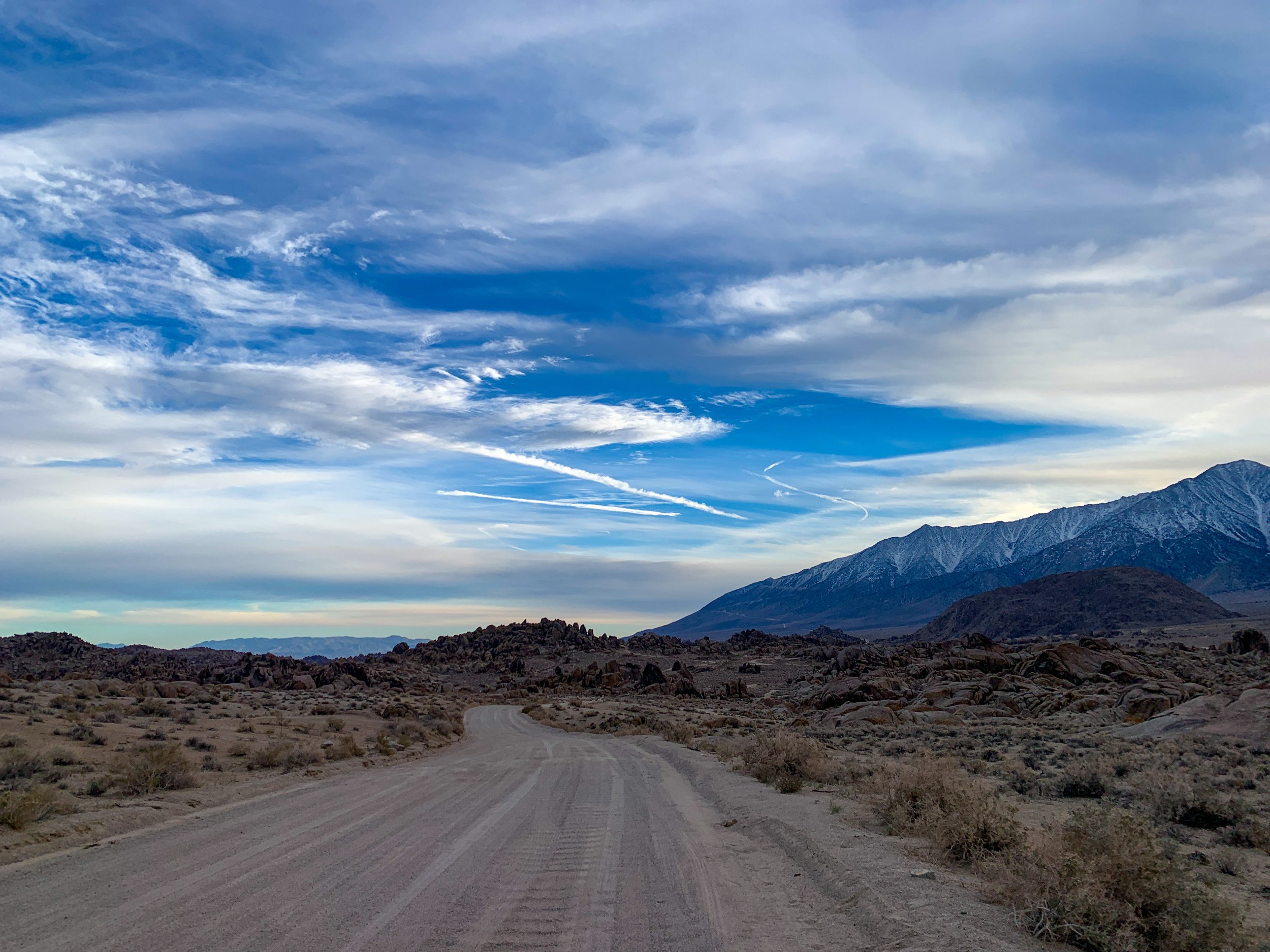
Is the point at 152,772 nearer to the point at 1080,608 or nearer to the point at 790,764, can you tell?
the point at 790,764

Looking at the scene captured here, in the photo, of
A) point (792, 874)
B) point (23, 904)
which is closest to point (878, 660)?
point (792, 874)

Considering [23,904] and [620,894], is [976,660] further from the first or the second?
[23,904]

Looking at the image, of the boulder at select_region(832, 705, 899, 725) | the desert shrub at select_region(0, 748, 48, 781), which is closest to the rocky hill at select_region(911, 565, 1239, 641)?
the boulder at select_region(832, 705, 899, 725)

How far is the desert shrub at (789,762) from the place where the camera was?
19.1m

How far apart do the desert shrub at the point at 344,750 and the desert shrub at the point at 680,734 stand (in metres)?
12.9

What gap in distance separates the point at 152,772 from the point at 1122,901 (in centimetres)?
1667

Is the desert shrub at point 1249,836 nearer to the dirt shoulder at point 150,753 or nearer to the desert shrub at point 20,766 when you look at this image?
the dirt shoulder at point 150,753

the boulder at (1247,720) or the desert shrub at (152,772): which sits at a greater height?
the desert shrub at (152,772)

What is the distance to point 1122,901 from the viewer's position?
7.09 metres

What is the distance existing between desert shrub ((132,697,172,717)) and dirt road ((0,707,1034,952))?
60.2 feet

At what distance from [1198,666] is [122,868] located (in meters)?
70.3

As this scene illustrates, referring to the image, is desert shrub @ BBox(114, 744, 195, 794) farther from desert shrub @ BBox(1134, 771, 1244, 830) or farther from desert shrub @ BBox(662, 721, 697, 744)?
desert shrub @ BBox(662, 721, 697, 744)

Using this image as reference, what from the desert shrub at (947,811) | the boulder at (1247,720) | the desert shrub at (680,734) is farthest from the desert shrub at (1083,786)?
the desert shrub at (680,734)

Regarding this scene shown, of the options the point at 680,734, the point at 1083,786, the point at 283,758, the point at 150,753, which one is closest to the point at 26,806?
the point at 150,753
